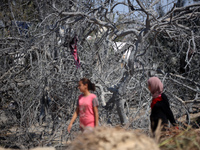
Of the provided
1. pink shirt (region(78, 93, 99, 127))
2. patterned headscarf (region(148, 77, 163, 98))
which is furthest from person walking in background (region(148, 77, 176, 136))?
pink shirt (region(78, 93, 99, 127))

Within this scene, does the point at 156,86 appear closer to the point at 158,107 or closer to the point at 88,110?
the point at 158,107

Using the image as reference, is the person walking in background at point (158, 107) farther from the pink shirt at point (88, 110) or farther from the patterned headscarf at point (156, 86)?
the pink shirt at point (88, 110)

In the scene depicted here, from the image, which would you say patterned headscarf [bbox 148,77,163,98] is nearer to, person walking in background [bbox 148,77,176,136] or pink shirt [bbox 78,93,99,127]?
person walking in background [bbox 148,77,176,136]

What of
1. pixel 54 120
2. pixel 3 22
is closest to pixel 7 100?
pixel 54 120

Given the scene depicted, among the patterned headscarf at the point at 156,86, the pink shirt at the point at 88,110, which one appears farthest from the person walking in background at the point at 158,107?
the pink shirt at the point at 88,110

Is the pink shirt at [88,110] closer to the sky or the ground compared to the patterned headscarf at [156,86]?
closer to the ground

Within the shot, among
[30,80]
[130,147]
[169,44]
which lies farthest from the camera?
[169,44]

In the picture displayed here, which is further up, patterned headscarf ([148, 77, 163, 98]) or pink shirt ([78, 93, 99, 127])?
patterned headscarf ([148, 77, 163, 98])

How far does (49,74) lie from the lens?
234 inches

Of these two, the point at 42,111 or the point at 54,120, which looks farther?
the point at 42,111

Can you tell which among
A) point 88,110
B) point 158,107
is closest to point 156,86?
point 158,107

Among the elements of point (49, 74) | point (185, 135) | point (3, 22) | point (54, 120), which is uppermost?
point (3, 22)

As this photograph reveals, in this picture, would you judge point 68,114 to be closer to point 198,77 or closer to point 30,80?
point 30,80

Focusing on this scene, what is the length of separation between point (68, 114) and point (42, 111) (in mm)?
729
